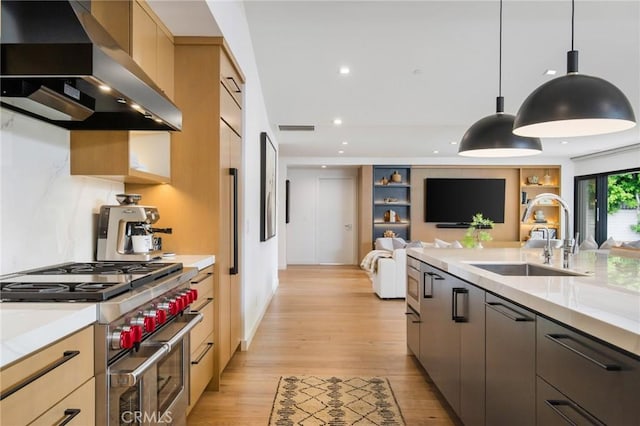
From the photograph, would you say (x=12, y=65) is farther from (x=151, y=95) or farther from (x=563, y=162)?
(x=563, y=162)

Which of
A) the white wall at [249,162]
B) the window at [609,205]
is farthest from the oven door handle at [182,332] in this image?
the window at [609,205]

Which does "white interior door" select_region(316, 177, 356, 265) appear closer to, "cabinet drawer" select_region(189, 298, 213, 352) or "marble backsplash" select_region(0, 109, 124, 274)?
"cabinet drawer" select_region(189, 298, 213, 352)

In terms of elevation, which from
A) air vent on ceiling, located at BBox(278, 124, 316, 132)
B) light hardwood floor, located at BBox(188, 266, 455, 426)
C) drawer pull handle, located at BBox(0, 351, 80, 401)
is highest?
air vent on ceiling, located at BBox(278, 124, 316, 132)

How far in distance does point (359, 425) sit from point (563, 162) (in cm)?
883

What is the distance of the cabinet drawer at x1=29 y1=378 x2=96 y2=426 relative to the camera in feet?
3.28

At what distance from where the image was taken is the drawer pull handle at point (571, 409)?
1038 millimetres

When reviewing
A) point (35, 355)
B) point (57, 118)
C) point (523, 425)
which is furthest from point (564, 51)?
point (35, 355)

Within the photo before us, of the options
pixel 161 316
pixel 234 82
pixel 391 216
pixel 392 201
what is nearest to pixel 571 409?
pixel 161 316

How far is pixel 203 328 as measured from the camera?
7.72ft

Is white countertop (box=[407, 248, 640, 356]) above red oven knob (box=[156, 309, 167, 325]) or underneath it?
above

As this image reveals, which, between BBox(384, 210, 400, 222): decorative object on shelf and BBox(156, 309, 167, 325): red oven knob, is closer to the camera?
BBox(156, 309, 167, 325): red oven knob

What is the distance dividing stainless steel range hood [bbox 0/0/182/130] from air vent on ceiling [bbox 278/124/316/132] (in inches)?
167

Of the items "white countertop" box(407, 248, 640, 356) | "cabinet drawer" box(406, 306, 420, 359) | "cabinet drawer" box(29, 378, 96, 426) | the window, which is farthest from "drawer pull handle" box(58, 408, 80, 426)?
the window

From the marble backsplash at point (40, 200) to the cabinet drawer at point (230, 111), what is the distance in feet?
3.17
